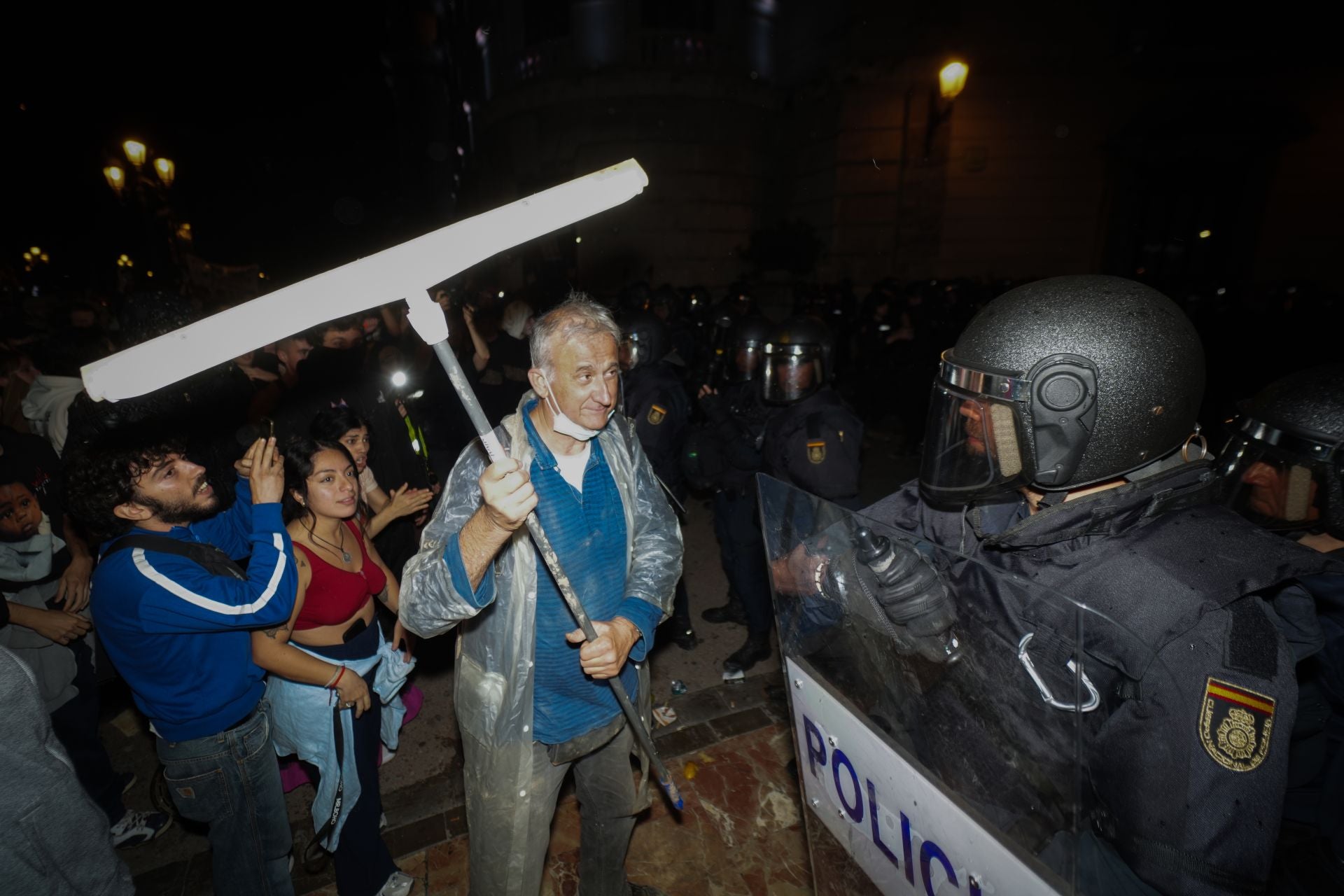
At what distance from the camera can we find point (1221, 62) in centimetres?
1470

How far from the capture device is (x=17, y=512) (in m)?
2.68

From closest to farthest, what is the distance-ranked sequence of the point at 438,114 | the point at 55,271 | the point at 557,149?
1. the point at 557,149
2. the point at 55,271
3. the point at 438,114

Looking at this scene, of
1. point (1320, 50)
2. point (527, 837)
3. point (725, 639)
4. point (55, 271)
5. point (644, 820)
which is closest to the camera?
point (527, 837)

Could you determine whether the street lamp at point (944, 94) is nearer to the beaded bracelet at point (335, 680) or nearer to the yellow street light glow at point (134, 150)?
the beaded bracelet at point (335, 680)

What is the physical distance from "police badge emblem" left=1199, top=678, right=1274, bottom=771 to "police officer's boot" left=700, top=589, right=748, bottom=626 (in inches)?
141

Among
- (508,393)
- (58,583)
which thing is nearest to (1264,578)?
(58,583)

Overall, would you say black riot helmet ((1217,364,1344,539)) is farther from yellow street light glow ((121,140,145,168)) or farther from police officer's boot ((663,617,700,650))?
yellow street light glow ((121,140,145,168))

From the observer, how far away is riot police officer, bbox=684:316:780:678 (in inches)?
164

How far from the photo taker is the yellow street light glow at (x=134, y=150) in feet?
36.9

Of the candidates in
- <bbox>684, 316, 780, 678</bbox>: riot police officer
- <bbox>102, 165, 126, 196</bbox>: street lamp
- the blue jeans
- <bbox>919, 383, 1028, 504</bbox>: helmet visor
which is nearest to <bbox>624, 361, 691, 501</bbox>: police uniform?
<bbox>684, 316, 780, 678</bbox>: riot police officer

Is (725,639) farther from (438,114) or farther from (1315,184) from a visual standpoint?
(438,114)

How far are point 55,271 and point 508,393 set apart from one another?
41.4 metres

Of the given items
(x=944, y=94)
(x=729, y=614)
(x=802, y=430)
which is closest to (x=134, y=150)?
(x=729, y=614)

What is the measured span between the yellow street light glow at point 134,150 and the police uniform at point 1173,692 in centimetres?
1577
